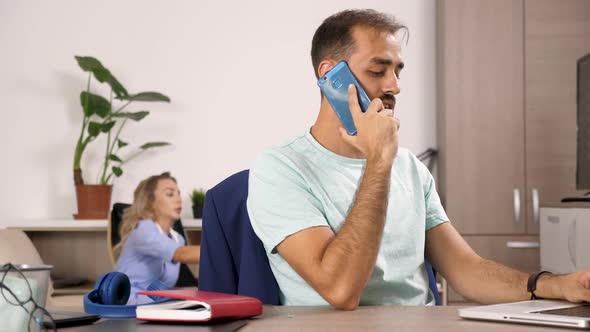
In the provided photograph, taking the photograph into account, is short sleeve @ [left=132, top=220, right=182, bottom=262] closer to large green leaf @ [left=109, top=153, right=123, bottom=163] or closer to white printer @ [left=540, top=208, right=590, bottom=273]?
large green leaf @ [left=109, top=153, right=123, bottom=163]

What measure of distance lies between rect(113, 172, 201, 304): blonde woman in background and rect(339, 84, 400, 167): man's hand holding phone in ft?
8.13

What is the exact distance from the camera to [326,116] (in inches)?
73.1

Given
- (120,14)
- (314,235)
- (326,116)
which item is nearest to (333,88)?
(326,116)

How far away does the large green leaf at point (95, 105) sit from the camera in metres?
4.82

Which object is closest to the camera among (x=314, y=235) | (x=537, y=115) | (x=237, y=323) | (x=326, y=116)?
(x=237, y=323)

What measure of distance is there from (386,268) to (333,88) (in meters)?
0.40

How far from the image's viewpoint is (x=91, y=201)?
191 inches

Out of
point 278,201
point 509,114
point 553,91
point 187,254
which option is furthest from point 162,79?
point 278,201

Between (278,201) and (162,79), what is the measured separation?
12.1 feet

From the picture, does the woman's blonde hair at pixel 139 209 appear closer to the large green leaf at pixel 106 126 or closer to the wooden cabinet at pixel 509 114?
the large green leaf at pixel 106 126

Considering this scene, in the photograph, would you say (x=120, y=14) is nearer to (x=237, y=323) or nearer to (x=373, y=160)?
(x=373, y=160)

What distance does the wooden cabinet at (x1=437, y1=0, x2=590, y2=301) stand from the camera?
4.61 m

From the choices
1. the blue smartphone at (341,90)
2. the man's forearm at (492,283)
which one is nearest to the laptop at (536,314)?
the man's forearm at (492,283)

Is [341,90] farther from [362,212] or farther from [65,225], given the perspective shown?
[65,225]
